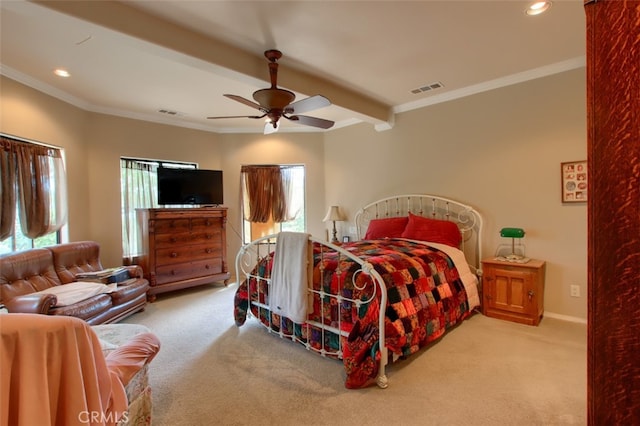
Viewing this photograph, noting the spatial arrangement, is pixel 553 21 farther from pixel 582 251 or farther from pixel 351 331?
pixel 351 331

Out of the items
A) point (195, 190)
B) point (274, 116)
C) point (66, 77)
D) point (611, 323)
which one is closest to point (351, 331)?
point (611, 323)

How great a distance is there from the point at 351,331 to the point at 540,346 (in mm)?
1819

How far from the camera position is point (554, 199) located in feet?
10.8

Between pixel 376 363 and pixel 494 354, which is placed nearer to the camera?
pixel 376 363

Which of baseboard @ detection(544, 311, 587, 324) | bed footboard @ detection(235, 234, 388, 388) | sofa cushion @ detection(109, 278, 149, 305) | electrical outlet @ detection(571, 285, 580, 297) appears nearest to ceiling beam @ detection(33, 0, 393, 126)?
bed footboard @ detection(235, 234, 388, 388)

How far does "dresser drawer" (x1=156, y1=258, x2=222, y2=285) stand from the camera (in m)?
4.27

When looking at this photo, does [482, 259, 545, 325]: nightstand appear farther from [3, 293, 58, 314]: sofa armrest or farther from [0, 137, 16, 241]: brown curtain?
[0, 137, 16, 241]: brown curtain

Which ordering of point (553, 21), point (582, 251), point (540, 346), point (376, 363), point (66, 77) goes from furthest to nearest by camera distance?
point (66, 77) → point (582, 251) → point (540, 346) → point (553, 21) → point (376, 363)

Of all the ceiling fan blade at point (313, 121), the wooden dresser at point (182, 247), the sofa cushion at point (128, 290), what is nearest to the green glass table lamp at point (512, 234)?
the ceiling fan blade at point (313, 121)

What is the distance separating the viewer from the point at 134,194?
468 cm

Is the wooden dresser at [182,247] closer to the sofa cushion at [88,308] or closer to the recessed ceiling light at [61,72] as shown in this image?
the sofa cushion at [88,308]

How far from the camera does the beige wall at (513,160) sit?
3211mm

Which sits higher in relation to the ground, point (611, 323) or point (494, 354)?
point (611, 323)

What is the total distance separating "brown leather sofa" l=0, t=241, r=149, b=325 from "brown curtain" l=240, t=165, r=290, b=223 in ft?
7.07
